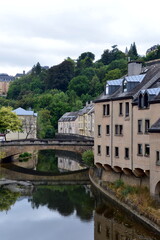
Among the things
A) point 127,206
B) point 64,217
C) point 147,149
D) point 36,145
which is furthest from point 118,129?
point 36,145

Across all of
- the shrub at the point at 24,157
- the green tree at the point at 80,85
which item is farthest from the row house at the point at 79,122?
the shrub at the point at 24,157

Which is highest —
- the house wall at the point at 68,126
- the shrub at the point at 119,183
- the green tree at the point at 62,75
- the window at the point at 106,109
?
the green tree at the point at 62,75

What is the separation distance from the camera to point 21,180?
65.2m

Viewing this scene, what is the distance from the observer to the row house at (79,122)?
11994 centimetres

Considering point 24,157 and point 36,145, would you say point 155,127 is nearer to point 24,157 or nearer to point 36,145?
point 36,145

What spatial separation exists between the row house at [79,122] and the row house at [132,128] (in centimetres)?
6341

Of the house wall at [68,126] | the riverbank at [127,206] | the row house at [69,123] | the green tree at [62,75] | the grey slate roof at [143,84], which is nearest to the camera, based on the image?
the riverbank at [127,206]

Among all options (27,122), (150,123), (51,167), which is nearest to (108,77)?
(27,122)

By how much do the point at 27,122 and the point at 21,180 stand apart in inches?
2715

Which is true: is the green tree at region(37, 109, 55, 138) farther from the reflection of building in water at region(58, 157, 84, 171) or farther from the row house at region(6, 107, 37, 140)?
the reflection of building in water at region(58, 157, 84, 171)

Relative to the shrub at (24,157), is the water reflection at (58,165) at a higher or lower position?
lower

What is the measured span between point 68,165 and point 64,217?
144 ft

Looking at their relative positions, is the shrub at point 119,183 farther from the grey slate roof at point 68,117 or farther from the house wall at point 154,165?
the grey slate roof at point 68,117

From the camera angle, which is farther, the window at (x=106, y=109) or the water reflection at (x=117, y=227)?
the window at (x=106, y=109)
